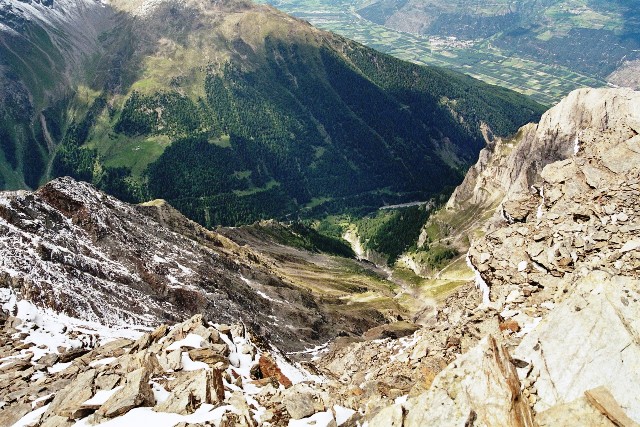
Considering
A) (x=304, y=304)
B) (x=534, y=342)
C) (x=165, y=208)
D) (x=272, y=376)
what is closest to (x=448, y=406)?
(x=534, y=342)

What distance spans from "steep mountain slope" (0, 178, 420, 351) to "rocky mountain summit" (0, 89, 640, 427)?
14746mm

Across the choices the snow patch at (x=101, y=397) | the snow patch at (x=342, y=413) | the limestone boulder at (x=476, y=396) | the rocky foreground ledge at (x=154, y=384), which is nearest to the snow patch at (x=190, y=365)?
the rocky foreground ledge at (x=154, y=384)

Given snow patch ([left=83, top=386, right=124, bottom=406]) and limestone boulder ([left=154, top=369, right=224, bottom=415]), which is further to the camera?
snow patch ([left=83, top=386, right=124, bottom=406])

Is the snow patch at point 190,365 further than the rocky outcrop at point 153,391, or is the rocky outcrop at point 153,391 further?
the snow patch at point 190,365

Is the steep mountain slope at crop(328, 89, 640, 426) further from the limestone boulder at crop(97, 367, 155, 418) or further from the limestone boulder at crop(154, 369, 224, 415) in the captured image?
the limestone boulder at crop(97, 367, 155, 418)

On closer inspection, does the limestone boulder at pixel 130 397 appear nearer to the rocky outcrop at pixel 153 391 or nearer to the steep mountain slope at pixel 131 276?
the rocky outcrop at pixel 153 391

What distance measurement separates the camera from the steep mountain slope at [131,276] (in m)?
82.2

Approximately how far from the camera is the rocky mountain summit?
87.9 ft

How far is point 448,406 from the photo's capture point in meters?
26.6

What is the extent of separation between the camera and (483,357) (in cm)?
2817

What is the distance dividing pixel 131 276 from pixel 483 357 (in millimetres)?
86396

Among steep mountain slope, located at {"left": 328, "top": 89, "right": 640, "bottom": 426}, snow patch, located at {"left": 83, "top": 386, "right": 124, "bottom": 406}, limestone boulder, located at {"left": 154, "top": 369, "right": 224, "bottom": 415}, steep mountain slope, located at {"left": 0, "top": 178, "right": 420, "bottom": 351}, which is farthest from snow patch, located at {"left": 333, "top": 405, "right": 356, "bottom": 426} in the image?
steep mountain slope, located at {"left": 0, "top": 178, "right": 420, "bottom": 351}

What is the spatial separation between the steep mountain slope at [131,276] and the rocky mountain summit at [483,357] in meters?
14.7

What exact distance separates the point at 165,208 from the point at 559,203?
139417mm
